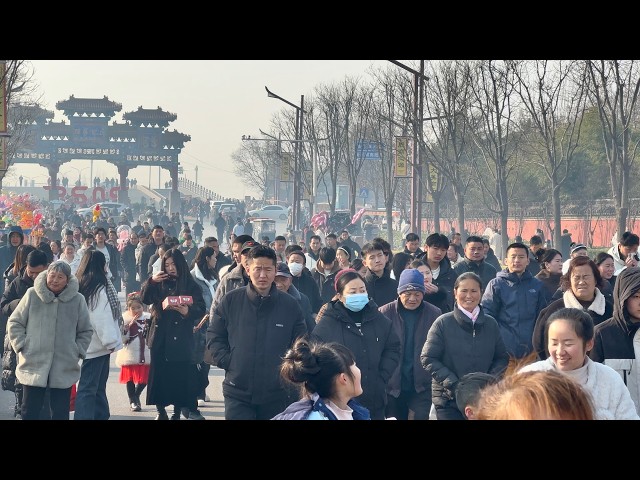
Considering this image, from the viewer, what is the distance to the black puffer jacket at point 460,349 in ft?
25.0

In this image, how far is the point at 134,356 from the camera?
1134 cm

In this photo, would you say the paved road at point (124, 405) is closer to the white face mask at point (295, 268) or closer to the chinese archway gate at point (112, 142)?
the white face mask at point (295, 268)

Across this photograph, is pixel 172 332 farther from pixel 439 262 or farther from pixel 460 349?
pixel 460 349

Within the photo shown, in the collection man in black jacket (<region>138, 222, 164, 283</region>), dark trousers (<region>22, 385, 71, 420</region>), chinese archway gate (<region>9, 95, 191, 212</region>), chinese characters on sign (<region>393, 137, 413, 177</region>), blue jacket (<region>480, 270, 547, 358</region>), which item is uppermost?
chinese archway gate (<region>9, 95, 191, 212</region>)

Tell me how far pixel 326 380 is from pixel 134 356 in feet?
21.7

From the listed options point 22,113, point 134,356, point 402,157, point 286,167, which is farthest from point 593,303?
point 286,167

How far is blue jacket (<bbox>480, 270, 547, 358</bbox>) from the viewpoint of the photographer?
9.61 meters

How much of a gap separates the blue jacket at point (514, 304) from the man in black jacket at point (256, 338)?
238cm

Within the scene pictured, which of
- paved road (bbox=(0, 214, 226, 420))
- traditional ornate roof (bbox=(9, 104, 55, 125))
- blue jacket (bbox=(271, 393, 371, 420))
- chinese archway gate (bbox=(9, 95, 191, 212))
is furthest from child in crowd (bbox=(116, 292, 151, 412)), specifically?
chinese archway gate (bbox=(9, 95, 191, 212))

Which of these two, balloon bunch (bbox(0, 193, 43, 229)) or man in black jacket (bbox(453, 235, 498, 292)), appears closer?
man in black jacket (bbox(453, 235, 498, 292))

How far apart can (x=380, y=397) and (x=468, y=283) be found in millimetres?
950

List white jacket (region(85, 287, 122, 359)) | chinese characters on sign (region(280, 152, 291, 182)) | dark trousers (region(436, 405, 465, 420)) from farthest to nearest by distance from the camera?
chinese characters on sign (region(280, 152, 291, 182)), white jacket (region(85, 287, 122, 359)), dark trousers (region(436, 405, 465, 420))

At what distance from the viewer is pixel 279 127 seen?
2470 inches

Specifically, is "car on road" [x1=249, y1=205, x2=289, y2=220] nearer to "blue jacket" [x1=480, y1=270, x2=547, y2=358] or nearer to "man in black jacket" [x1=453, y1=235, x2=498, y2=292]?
"man in black jacket" [x1=453, y1=235, x2=498, y2=292]
